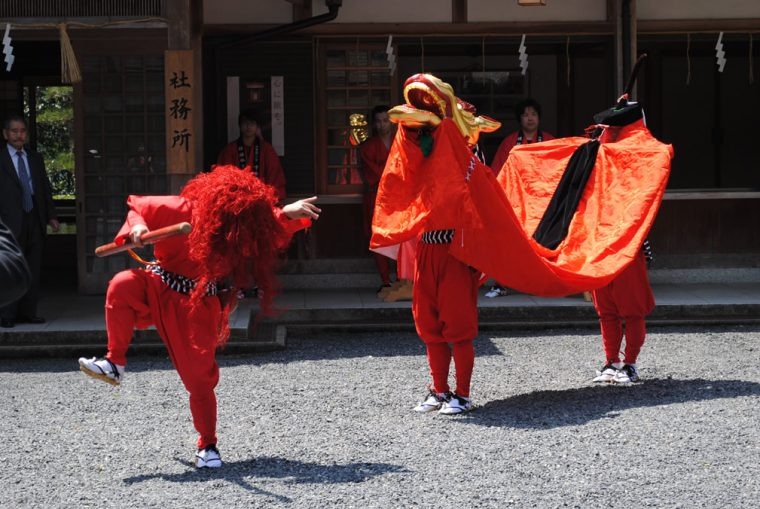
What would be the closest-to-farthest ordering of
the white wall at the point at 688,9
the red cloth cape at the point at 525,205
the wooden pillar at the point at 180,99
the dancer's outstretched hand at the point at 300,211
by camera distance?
the dancer's outstretched hand at the point at 300,211, the red cloth cape at the point at 525,205, the wooden pillar at the point at 180,99, the white wall at the point at 688,9

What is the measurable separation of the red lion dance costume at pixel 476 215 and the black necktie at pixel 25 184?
392 centimetres

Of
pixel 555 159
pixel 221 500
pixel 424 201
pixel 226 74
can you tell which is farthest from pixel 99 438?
pixel 226 74

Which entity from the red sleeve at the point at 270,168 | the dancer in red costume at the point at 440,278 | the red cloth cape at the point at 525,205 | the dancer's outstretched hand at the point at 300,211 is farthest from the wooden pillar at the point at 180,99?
the dancer's outstretched hand at the point at 300,211

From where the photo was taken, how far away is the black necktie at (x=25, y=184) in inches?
359

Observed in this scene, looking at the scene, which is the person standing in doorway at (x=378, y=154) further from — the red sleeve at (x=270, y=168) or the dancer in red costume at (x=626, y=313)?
the dancer in red costume at (x=626, y=313)

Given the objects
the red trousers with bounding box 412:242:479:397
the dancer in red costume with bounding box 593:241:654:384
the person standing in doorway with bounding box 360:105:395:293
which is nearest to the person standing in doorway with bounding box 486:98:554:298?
the person standing in doorway with bounding box 360:105:395:293

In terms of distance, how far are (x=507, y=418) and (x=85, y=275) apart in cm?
522

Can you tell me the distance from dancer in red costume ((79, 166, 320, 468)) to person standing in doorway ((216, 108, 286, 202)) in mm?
4892

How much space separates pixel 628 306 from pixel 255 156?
4.43 metres

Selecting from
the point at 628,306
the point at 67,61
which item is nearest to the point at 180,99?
the point at 67,61

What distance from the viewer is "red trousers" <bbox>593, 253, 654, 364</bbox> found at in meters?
6.96

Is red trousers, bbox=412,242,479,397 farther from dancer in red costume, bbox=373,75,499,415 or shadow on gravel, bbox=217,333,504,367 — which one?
shadow on gravel, bbox=217,333,504,367

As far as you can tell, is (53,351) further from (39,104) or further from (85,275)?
(39,104)

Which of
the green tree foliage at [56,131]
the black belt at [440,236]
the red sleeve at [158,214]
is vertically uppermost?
the green tree foliage at [56,131]
